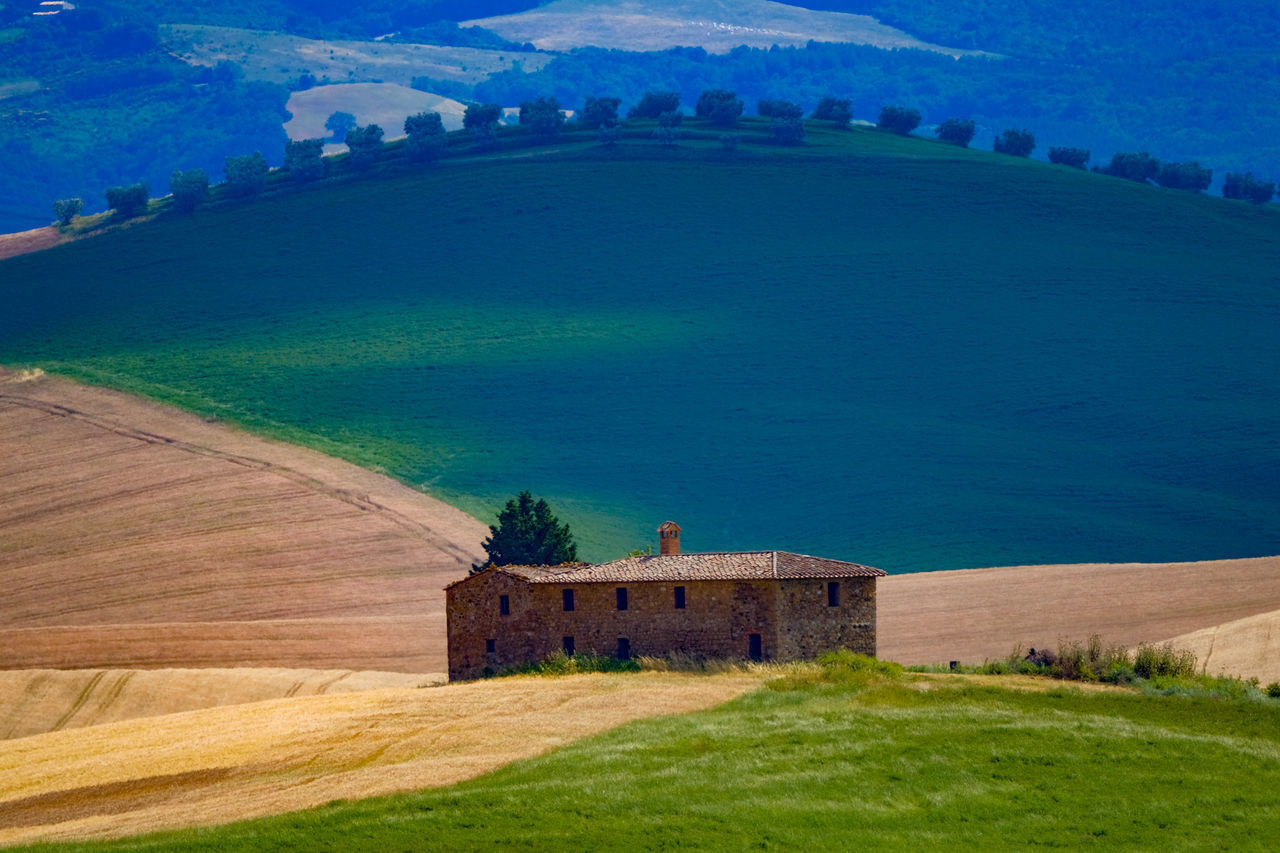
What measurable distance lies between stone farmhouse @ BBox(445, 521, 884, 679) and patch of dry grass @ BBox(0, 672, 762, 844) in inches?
146

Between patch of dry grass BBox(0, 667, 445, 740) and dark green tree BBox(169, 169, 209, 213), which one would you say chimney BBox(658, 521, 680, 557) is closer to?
patch of dry grass BBox(0, 667, 445, 740)

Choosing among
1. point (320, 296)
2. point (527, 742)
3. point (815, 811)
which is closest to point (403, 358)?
point (320, 296)

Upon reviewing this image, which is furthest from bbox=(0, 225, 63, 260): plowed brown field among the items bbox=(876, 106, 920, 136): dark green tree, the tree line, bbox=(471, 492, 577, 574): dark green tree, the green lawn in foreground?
the green lawn in foreground

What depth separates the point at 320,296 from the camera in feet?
403

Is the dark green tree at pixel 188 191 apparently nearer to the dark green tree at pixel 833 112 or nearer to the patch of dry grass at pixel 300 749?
the dark green tree at pixel 833 112

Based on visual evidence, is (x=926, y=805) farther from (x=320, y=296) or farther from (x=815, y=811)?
(x=320, y=296)

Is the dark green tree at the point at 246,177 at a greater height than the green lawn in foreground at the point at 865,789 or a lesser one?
greater

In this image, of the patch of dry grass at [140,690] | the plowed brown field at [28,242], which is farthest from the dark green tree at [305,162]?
the patch of dry grass at [140,690]

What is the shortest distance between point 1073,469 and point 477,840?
7275cm

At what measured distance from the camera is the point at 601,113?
155 m

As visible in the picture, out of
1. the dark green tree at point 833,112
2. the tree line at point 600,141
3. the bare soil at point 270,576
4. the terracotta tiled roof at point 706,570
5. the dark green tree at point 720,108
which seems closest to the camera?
the terracotta tiled roof at point 706,570

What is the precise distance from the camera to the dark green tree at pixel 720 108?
156 metres

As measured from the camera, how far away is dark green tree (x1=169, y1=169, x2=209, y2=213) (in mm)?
142875

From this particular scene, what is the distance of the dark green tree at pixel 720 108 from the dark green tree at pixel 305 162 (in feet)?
119
